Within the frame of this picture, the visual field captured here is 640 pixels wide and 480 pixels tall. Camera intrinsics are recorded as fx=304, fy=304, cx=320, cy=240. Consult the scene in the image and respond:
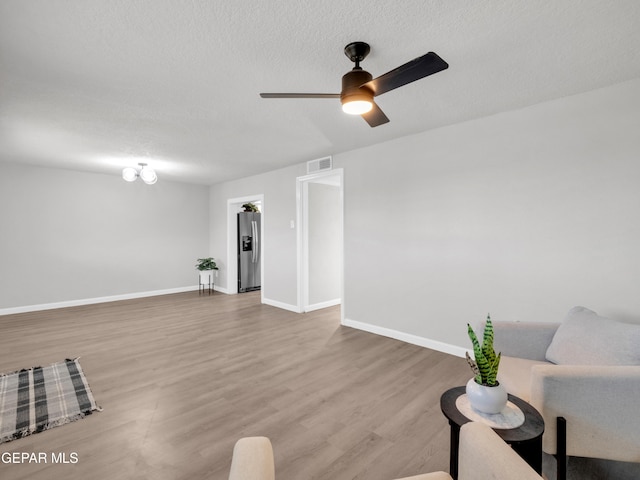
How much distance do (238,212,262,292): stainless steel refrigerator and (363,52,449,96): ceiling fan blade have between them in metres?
5.55

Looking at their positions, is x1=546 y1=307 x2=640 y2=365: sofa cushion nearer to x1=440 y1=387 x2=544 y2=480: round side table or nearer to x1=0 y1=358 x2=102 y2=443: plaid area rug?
x1=440 y1=387 x2=544 y2=480: round side table

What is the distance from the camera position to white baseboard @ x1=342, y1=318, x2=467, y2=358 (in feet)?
10.8

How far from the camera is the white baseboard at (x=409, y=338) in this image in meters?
3.31

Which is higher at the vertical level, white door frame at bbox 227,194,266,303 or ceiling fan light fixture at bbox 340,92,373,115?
ceiling fan light fixture at bbox 340,92,373,115

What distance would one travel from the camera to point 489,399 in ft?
4.41

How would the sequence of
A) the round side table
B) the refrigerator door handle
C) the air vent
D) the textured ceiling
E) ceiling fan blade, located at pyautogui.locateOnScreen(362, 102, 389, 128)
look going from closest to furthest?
the round side table, the textured ceiling, ceiling fan blade, located at pyautogui.locateOnScreen(362, 102, 389, 128), the air vent, the refrigerator door handle

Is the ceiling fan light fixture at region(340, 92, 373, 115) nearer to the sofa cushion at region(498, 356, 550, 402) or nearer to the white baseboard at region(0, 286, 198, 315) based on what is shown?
the sofa cushion at region(498, 356, 550, 402)

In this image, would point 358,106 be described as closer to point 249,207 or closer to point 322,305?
point 322,305

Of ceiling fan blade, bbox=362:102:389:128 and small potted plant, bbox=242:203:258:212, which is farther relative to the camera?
small potted plant, bbox=242:203:258:212

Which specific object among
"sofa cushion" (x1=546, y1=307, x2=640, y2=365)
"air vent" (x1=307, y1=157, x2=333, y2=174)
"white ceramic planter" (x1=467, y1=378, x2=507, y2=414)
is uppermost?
"air vent" (x1=307, y1=157, x2=333, y2=174)

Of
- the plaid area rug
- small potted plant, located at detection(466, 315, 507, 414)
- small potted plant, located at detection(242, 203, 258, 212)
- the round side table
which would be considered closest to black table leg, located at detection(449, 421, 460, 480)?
the round side table

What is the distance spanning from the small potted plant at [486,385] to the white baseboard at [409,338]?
2.04 m

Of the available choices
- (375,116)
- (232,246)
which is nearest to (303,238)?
(232,246)

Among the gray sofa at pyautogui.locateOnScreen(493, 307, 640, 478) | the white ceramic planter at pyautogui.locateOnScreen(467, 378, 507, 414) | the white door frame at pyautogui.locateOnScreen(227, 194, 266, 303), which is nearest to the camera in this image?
the white ceramic planter at pyautogui.locateOnScreen(467, 378, 507, 414)
